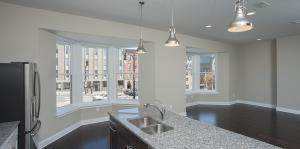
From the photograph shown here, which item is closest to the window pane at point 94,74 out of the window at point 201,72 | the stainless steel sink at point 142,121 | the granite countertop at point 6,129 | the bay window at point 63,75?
the bay window at point 63,75

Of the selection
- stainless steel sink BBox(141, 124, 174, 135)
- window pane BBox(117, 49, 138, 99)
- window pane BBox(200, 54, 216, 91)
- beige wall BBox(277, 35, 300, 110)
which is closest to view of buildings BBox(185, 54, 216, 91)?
window pane BBox(200, 54, 216, 91)

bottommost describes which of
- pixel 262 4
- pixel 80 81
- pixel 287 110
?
pixel 287 110

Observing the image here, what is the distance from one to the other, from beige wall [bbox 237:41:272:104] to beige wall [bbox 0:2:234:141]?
3.95 meters

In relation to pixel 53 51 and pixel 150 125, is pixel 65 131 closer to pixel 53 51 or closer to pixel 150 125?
pixel 53 51

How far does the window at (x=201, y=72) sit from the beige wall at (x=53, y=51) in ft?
8.77

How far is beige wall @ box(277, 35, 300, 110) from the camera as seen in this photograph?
19.9 feet

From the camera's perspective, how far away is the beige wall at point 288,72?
6.05 meters

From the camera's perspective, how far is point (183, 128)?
80.7 inches

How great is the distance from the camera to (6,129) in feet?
7.07

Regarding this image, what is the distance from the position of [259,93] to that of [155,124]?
275 inches

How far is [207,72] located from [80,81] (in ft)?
18.8

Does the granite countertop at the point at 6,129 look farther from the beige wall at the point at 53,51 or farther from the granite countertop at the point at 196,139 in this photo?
the granite countertop at the point at 196,139

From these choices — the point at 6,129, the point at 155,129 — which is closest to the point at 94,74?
the point at 6,129

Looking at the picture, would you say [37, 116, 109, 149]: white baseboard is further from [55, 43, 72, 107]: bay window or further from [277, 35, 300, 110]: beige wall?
[277, 35, 300, 110]: beige wall
